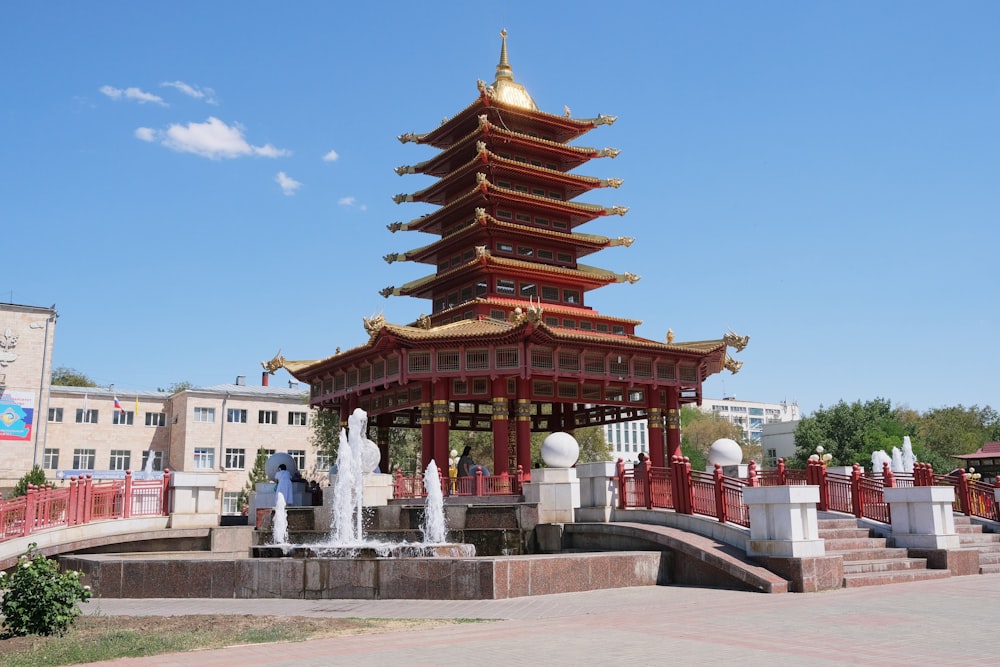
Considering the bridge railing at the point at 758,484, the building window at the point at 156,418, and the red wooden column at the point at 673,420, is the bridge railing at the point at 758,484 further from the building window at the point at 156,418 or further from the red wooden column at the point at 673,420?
the building window at the point at 156,418

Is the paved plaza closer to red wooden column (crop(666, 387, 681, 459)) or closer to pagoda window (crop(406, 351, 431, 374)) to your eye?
pagoda window (crop(406, 351, 431, 374))

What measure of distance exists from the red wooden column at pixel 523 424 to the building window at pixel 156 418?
45.0 metres

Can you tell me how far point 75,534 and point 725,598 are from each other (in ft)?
50.6

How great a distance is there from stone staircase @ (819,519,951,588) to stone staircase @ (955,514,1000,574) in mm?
1594

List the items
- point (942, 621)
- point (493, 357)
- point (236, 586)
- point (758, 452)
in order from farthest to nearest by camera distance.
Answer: point (758, 452) < point (493, 357) < point (236, 586) < point (942, 621)

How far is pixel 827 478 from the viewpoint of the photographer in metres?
19.6

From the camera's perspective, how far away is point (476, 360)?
27.0 m

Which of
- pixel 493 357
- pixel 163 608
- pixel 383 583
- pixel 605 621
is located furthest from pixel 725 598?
pixel 493 357

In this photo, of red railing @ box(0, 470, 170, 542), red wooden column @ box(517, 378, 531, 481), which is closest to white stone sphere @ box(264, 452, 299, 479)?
red railing @ box(0, 470, 170, 542)

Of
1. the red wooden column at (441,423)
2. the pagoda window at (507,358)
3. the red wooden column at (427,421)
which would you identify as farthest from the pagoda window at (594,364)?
the red wooden column at (427,421)

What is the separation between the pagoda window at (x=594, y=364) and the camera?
28.0 m

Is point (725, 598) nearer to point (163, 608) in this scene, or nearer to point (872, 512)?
point (872, 512)

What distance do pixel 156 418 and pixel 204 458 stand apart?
5.37 meters

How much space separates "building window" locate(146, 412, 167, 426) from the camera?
64062 mm
